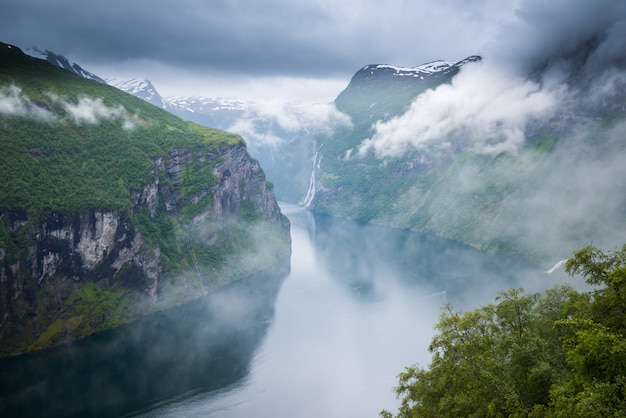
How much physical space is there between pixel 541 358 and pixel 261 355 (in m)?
80.6

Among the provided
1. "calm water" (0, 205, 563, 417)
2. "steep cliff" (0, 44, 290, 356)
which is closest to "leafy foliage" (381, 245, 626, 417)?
"calm water" (0, 205, 563, 417)

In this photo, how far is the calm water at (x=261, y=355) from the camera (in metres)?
82.7

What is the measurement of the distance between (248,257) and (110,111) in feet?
241

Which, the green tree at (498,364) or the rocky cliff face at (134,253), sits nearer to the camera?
the green tree at (498,364)

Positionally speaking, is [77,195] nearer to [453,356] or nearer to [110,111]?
[110,111]

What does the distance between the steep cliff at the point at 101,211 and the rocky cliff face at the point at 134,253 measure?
1.04 ft

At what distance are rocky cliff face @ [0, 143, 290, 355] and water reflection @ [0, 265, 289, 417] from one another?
721 centimetres

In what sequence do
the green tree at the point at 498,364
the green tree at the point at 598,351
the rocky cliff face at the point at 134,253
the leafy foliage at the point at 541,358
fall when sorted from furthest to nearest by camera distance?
the rocky cliff face at the point at 134,253, the green tree at the point at 498,364, the leafy foliage at the point at 541,358, the green tree at the point at 598,351

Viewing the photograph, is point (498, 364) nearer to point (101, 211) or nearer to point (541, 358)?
point (541, 358)

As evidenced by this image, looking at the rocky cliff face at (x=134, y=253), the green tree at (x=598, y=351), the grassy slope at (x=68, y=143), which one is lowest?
the rocky cliff face at (x=134, y=253)

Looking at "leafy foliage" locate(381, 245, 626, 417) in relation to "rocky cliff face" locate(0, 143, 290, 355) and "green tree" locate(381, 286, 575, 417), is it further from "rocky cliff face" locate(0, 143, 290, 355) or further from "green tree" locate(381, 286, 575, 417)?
"rocky cliff face" locate(0, 143, 290, 355)

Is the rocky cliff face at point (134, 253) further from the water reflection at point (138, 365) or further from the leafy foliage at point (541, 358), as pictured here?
the leafy foliage at point (541, 358)

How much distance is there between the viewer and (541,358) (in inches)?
1203

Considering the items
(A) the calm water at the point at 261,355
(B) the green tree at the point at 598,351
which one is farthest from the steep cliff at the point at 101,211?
(B) the green tree at the point at 598,351
